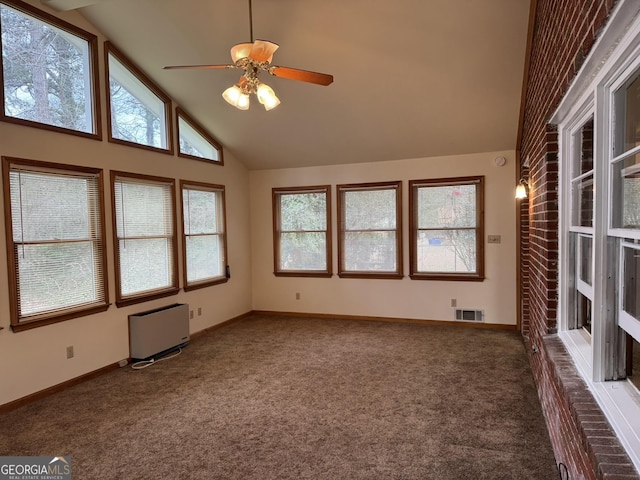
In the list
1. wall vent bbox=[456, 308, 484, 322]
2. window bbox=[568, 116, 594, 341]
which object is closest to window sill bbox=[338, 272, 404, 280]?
wall vent bbox=[456, 308, 484, 322]

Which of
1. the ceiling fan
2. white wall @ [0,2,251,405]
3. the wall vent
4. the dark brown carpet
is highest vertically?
the ceiling fan

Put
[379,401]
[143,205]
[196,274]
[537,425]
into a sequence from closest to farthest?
[537,425] → [379,401] → [143,205] → [196,274]

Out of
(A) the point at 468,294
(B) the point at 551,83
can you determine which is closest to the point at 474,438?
(B) the point at 551,83

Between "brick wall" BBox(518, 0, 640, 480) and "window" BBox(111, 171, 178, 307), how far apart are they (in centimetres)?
408

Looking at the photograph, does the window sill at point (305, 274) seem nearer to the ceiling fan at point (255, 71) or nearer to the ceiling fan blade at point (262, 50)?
the ceiling fan at point (255, 71)

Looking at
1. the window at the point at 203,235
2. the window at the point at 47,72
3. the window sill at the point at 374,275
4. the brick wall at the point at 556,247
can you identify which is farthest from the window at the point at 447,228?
the window at the point at 47,72

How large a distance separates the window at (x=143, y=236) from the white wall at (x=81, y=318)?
102 mm

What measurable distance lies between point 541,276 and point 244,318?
15.7 ft

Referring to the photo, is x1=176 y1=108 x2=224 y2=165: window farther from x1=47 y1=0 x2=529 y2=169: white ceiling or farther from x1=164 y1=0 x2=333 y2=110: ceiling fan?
x1=164 y1=0 x2=333 y2=110: ceiling fan

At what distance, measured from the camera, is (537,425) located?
293 centimetres

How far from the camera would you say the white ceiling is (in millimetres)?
3580

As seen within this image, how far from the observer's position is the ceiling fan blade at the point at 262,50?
257 centimetres

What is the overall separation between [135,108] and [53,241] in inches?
73.4

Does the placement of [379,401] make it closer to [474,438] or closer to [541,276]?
[474,438]
